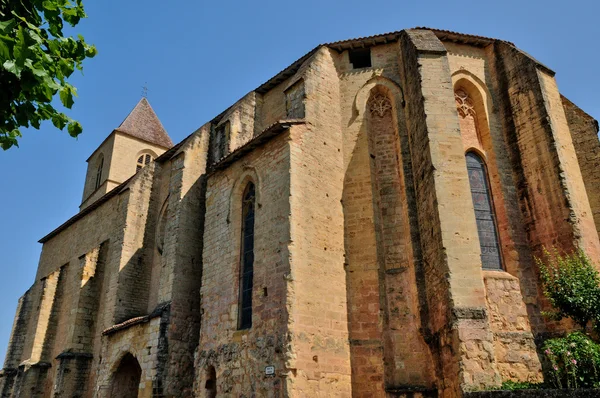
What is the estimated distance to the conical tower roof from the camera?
28719mm

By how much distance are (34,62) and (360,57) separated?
1047 cm

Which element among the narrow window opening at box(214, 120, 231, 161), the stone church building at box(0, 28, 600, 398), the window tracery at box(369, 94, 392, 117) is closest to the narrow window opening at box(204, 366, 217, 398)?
the stone church building at box(0, 28, 600, 398)

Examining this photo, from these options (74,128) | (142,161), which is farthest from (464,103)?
(142,161)

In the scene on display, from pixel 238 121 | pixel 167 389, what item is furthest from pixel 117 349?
pixel 238 121

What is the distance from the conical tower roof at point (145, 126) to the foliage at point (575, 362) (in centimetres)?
2547

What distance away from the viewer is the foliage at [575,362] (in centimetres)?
757

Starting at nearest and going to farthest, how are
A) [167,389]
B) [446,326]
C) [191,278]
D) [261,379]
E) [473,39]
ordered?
[446,326]
[261,379]
[167,389]
[473,39]
[191,278]

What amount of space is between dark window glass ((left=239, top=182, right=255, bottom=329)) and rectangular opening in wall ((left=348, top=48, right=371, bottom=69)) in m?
4.61

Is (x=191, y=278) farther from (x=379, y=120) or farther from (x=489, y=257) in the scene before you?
(x=489, y=257)

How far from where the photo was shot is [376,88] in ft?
42.0

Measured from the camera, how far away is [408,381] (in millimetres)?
9750

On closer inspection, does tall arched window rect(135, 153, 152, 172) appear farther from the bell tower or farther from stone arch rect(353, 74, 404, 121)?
stone arch rect(353, 74, 404, 121)

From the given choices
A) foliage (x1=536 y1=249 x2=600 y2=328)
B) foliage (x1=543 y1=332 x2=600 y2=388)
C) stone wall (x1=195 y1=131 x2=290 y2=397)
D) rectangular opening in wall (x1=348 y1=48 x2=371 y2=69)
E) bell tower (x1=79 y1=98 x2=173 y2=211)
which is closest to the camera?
foliage (x1=543 y1=332 x2=600 y2=388)

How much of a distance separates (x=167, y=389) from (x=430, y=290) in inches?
269
